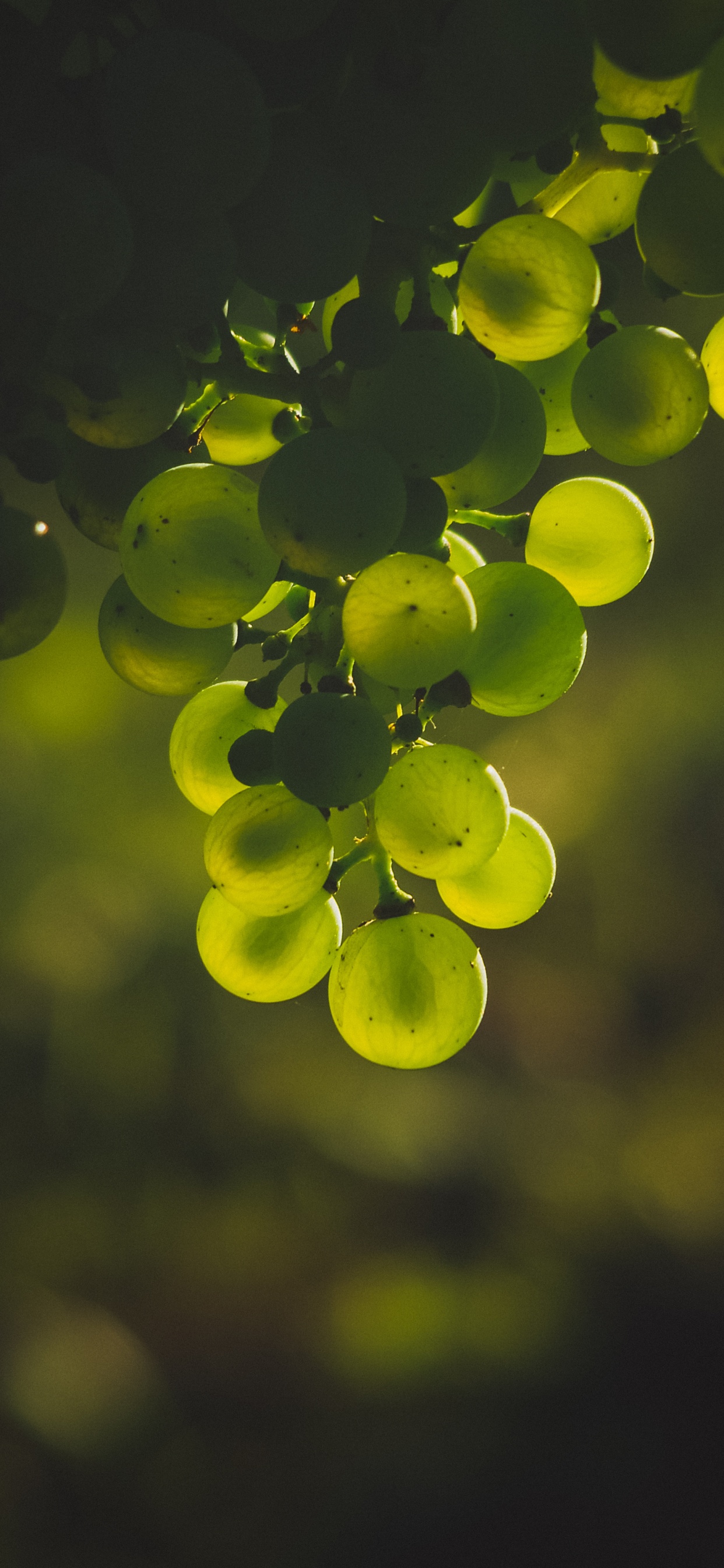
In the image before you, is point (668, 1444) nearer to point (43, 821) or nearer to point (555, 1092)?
point (555, 1092)

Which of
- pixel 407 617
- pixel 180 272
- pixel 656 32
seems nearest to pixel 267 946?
pixel 407 617

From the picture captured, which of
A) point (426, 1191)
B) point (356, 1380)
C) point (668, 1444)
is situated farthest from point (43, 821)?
point (668, 1444)

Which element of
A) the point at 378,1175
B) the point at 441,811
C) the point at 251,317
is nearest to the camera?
the point at 441,811

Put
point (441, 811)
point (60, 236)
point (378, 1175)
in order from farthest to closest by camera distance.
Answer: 1. point (378, 1175)
2. point (441, 811)
3. point (60, 236)

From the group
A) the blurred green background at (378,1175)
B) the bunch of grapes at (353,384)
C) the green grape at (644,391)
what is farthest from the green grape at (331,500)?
the blurred green background at (378,1175)

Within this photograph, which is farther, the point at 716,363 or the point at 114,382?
the point at 716,363

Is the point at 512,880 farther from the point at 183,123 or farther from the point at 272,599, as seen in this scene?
the point at 183,123
